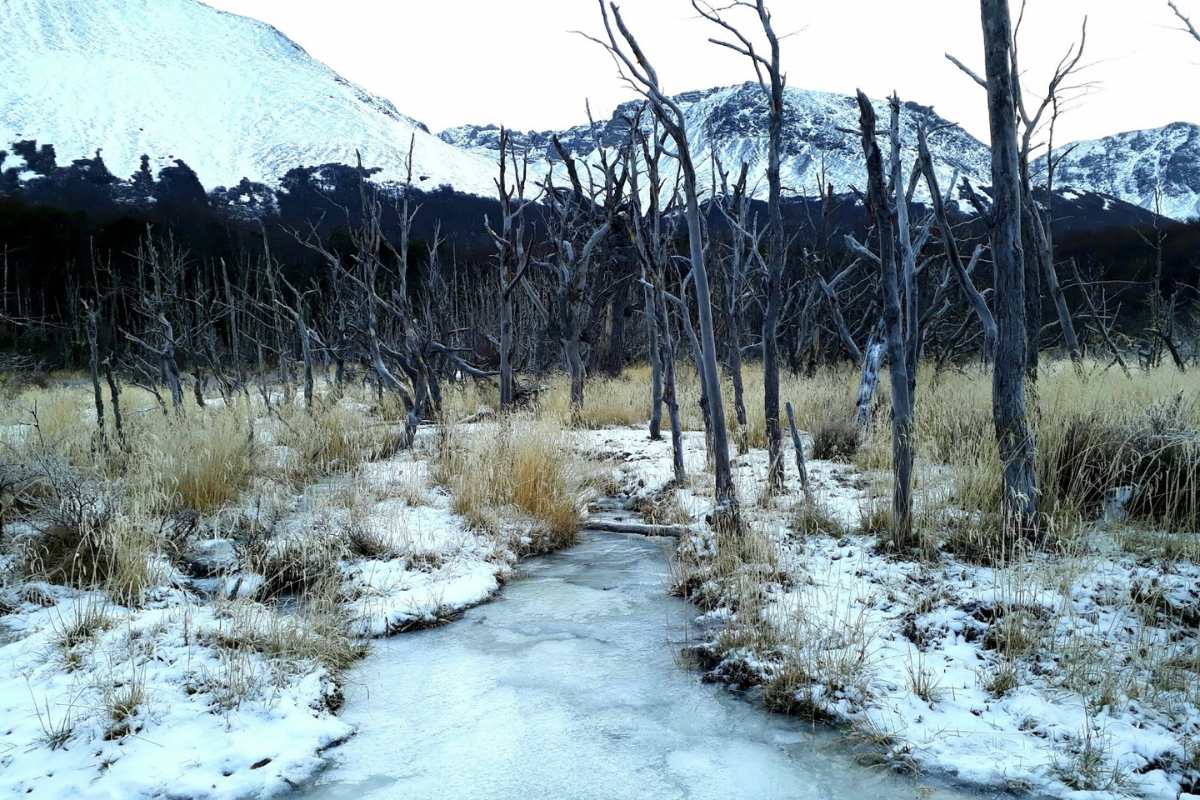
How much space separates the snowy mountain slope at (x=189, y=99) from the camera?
2267 inches

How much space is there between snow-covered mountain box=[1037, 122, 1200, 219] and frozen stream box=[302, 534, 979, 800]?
114169 millimetres

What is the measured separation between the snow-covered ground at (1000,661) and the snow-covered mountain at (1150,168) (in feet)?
371

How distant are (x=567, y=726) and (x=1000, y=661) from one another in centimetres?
189

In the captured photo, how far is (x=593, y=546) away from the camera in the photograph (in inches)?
231

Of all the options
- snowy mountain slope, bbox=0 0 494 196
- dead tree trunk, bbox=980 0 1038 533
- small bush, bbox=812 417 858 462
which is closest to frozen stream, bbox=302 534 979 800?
dead tree trunk, bbox=980 0 1038 533

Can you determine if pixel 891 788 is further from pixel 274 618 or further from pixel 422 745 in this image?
pixel 274 618

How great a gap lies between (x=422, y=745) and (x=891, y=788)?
1824 mm

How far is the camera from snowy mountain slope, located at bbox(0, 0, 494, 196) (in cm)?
5759

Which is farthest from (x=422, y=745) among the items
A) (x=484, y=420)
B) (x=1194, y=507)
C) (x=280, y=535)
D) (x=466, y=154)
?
(x=466, y=154)

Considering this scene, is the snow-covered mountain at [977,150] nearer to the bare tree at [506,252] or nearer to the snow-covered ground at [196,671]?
the bare tree at [506,252]

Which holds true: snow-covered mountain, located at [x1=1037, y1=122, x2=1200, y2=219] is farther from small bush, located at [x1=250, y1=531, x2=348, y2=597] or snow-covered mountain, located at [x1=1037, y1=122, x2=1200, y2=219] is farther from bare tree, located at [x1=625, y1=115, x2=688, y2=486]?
small bush, located at [x1=250, y1=531, x2=348, y2=597]

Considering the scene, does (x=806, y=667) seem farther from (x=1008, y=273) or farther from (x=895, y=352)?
(x=1008, y=273)

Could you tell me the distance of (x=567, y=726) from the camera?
3.23m

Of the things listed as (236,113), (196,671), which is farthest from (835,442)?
(236,113)
